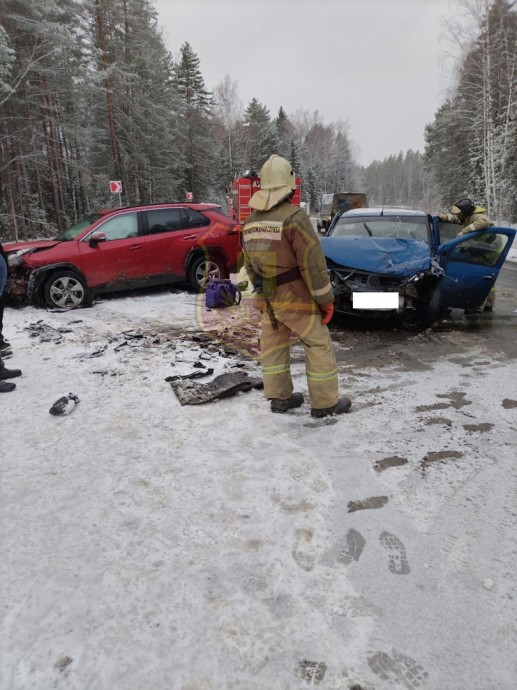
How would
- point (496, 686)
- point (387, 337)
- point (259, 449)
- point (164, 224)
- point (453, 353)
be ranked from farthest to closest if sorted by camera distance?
point (164, 224)
point (387, 337)
point (453, 353)
point (259, 449)
point (496, 686)

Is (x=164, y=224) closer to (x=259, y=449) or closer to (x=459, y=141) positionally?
(x=259, y=449)

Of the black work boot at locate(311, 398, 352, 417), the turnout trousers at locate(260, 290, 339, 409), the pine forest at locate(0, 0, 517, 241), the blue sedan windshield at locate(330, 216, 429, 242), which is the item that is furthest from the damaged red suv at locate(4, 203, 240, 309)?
the pine forest at locate(0, 0, 517, 241)

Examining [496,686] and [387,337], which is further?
[387,337]

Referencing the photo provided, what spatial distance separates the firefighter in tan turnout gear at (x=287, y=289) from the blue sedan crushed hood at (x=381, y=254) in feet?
7.96

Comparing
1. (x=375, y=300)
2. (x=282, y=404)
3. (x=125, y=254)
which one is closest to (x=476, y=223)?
(x=375, y=300)

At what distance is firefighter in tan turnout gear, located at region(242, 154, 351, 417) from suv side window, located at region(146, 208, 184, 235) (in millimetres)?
4951

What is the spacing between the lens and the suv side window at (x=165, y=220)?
792 centimetres

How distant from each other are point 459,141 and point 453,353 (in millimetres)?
31990

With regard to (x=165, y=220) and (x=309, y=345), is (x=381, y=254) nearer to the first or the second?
(x=309, y=345)

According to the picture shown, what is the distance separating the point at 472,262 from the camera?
604 centimetres

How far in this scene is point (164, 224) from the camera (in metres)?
8.05

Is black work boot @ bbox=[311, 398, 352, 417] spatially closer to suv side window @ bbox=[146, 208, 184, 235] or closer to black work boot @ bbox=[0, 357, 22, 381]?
black work boot @ bbox=[0, 357, 22, 381]

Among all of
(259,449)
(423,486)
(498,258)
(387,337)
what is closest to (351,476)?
(423,486)

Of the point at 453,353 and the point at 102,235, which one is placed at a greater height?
the point at 102,235
